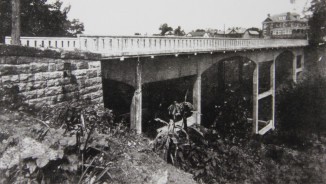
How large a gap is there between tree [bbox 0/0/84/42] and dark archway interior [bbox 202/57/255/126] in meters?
13.4

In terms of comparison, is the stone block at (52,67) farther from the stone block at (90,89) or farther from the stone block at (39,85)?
the stone block at (90,89)

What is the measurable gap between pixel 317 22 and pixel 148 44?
35347mm

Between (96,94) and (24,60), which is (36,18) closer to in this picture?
(96,94)

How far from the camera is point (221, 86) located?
30.4 metres

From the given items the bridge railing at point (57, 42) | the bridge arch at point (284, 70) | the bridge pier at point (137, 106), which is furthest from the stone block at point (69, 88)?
the bridge arch at point (284, 70)

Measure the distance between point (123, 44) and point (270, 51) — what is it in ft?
65.1

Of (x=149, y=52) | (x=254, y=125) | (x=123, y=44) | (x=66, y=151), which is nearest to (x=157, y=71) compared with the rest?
(x=149, y=52)

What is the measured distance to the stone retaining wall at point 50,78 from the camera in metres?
6.30

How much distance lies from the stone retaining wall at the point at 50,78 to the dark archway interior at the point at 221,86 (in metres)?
15.5

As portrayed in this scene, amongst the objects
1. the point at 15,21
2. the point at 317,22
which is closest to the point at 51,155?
the point at 15,21

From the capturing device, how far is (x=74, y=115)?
5.97 metres

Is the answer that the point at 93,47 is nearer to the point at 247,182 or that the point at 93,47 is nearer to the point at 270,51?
the point at 247,182

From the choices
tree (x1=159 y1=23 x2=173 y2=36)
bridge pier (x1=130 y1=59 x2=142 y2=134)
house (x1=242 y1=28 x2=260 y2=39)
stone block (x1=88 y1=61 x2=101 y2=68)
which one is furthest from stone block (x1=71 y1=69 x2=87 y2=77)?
house (x1=242 y1=28 x2=260 y2=39)

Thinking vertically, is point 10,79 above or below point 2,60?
below
